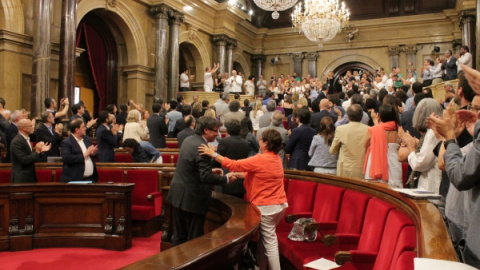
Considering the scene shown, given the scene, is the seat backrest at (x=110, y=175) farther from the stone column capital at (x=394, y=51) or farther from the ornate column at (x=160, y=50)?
the stone column capital at (x=394, y=51)

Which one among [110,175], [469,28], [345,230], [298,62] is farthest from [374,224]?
[298,62]

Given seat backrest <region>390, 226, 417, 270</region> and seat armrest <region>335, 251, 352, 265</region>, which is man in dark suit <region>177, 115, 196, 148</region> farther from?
seat backrest <region>390, 226, 417, 270</region>

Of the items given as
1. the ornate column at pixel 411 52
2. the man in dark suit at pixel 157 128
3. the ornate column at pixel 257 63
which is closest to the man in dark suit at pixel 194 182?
the man in dark suit at pixel 157 128

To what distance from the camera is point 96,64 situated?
13266mm

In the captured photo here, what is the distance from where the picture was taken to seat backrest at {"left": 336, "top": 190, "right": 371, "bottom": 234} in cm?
327

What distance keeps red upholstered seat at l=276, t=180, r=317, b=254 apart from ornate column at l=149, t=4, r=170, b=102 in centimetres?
961

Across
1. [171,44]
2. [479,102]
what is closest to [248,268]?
[479,102]

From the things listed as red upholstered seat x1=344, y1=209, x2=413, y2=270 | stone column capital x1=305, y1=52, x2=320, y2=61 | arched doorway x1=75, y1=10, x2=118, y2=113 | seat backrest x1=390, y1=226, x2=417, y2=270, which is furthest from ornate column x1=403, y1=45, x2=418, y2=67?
seat backrest x1=390, y1=226, x2=417, y2=270

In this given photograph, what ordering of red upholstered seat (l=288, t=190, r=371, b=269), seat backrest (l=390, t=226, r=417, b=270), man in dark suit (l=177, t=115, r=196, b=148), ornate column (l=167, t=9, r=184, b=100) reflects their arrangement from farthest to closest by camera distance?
ornate column (l=167, t=9, r=184, b=100)
man in dark suit (l=177, t=115, r=196, b=148)
red upholstered seat (l=288, t=190, r=371, b=269)
seat backrest (l=390, t=226, r=417, b=270)

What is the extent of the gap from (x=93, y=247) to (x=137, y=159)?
1.50 metres

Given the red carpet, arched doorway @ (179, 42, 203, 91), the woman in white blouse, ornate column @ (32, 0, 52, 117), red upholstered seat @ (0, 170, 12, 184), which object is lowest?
the red carpet

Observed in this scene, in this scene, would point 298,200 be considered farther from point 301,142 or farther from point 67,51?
point 67,51

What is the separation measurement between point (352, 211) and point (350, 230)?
0.15 metres

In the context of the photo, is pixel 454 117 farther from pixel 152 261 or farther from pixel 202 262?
pixel 152 261
